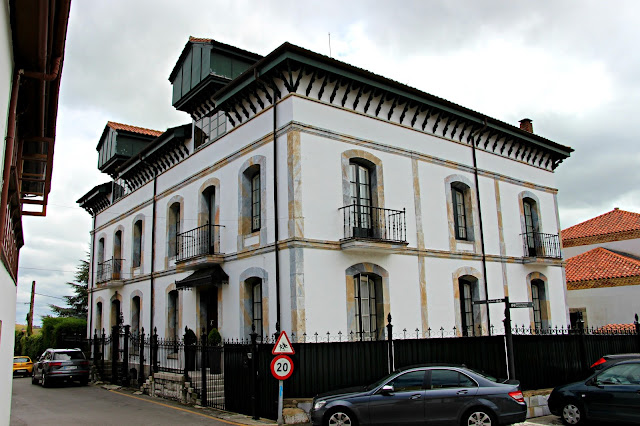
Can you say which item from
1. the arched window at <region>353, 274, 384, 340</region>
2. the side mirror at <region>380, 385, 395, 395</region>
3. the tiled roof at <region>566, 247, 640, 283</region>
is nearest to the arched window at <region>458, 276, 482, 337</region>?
the arched window at <region>353, 274, 384, 340</region>

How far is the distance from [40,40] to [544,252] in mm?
19495

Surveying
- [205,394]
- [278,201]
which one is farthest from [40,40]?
[205,394]

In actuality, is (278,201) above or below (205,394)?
above

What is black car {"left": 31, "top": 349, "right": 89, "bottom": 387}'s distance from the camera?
20.4 meters

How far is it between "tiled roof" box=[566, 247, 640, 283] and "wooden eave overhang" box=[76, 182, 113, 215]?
24270mm

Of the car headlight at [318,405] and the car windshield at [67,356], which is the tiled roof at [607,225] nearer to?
the car headlight at [318,405]

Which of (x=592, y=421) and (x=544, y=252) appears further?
(x=544, y=252)

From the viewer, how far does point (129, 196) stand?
24.8 meters

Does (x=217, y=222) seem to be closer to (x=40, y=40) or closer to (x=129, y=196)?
(x=129, y=196)

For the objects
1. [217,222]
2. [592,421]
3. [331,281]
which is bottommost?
[592,421]

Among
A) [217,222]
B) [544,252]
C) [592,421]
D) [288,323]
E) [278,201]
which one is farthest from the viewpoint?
[544,252]

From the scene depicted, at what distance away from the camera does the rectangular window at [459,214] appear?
18.5 metres

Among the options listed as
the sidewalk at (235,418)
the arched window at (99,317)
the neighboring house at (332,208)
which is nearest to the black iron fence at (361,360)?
the sidewalk at (235,418)

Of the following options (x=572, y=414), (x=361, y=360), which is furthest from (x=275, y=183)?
(x=572, y=414)
